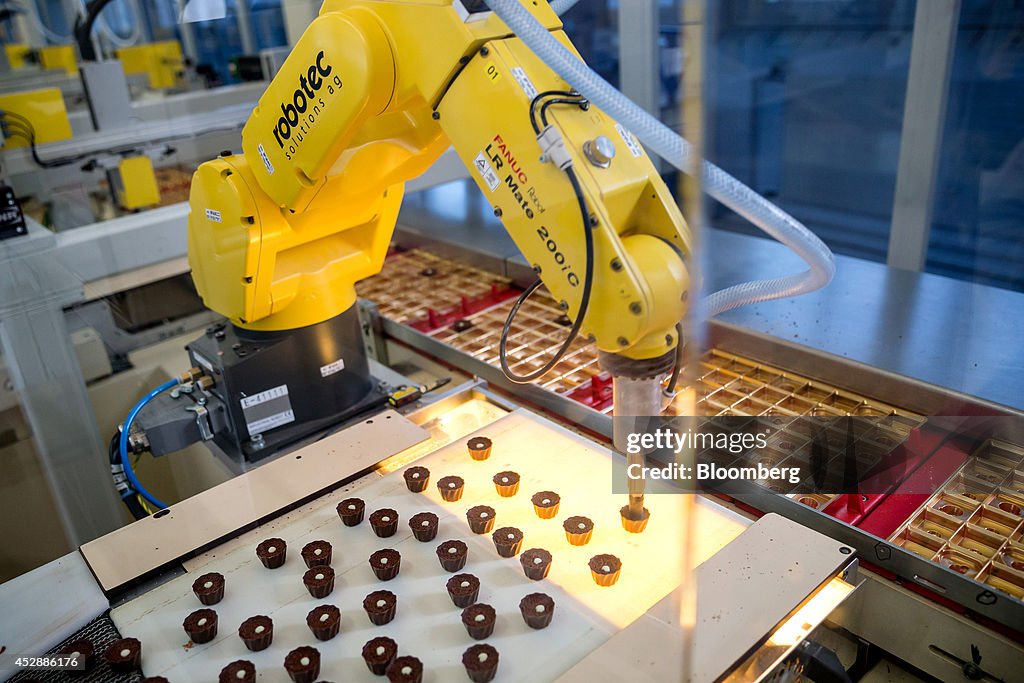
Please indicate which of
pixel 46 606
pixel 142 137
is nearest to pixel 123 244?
pixel 142 137

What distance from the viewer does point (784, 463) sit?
187 centimetres

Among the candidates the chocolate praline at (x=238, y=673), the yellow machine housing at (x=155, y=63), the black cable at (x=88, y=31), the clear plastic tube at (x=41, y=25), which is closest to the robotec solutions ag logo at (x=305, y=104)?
the chocolate praline at (x=238, y=673)

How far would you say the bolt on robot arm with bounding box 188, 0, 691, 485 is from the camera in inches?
42.4

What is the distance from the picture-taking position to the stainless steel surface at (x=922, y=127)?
258 centimetres

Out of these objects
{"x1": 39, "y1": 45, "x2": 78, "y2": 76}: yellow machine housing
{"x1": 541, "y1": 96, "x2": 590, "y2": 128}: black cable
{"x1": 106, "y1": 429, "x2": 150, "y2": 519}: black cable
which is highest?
{"x1": 541, "y1": 96, "x2": 590, "y2": 128}: black cable

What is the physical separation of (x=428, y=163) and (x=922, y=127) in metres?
1.91

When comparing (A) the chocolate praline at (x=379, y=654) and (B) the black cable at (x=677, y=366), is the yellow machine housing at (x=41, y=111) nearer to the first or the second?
(A) the chocolate praline at (x=379, y=654)

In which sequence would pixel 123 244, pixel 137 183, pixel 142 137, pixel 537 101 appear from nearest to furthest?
pixel 537 101, pixel 123 244, pixel 137 183, pixel 142 137

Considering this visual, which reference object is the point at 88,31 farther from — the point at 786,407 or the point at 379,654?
the point at 379,654

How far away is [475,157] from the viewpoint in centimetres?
121

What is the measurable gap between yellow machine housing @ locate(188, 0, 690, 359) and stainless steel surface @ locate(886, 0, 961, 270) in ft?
6.27

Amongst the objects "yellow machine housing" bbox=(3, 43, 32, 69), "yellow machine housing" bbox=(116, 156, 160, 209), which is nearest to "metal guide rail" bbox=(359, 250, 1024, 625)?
"yellow machine housing" bbox=(116, 156, 160, 209)

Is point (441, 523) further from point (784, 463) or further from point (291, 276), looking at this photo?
point (784, 463)

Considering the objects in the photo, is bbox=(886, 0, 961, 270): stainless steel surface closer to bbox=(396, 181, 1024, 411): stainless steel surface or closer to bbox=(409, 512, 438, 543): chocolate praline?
bbox=(396, 181, 1024, 411): stainless steel surface
